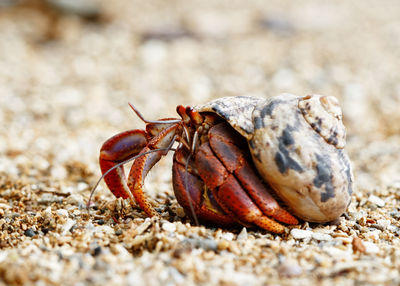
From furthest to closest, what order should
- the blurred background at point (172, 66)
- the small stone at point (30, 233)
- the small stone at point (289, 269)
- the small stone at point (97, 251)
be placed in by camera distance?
the blurred background at point (172, 66) < the small stone at point (30, 233) < the small stone at point (97, 251) < the small stone at point (289, 269)

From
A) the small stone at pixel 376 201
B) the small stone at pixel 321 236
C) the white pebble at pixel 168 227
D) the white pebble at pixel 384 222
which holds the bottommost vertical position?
the small stone at pixel 376 201

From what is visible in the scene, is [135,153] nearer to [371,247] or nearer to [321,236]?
[321,236]

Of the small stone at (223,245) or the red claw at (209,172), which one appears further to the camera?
the red claw at (209,172)

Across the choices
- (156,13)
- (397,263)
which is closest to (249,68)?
(156,13)

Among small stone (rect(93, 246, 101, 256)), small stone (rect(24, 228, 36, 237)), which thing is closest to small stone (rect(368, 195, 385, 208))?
small stone (rect(93, 246, 101, 256))

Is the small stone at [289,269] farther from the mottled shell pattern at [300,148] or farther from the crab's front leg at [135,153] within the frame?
the crab's front leg at [135,153]

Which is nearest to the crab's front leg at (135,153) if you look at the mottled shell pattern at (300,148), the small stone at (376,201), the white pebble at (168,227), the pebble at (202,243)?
the white pebble at (168,227)
